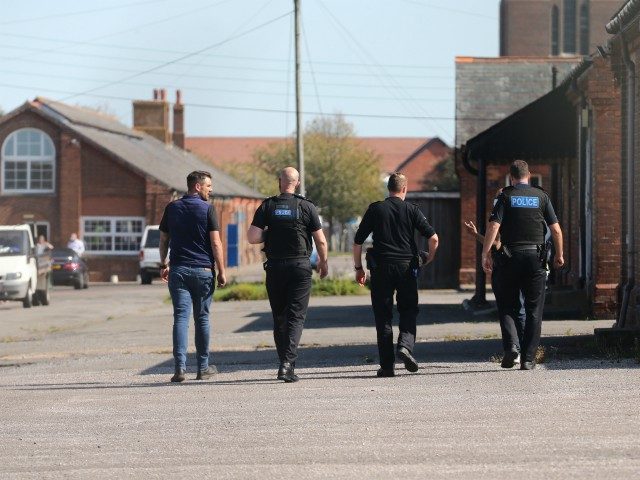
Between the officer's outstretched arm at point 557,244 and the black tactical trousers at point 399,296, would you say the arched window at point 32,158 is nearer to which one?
the black tactical trousers at point 399,296

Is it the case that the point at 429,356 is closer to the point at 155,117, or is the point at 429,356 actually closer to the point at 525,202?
the point at 525,202

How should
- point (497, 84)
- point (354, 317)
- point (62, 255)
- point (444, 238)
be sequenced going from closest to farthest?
point (354, 317) < point (444, 238) < point (497, 84) < point (62, 255)

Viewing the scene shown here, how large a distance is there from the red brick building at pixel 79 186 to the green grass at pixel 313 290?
19632mm

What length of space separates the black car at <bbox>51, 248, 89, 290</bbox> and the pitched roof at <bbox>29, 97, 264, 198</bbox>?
337 inches

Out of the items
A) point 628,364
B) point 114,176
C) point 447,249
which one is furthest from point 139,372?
point 114,176

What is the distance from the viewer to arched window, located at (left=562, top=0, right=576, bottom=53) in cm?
7400

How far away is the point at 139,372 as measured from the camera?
13977mm

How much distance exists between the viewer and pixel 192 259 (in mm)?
12656

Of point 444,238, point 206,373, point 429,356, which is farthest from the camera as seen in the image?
point 444,238

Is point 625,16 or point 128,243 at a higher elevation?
point 625,16

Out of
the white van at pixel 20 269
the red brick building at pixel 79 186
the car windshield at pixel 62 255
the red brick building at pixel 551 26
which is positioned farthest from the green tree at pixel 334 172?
the white van at pixel 20 269

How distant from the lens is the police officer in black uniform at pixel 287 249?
12.4 metres

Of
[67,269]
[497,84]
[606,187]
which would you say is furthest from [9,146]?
[606,187]

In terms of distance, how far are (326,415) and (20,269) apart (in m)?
22.7
